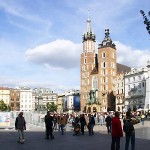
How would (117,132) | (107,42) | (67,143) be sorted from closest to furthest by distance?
(117,132)
(67,143)
(107,42)

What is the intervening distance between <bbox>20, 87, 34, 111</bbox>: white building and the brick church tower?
72.4 meters

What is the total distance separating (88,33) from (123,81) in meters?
27.9

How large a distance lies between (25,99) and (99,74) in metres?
83.6

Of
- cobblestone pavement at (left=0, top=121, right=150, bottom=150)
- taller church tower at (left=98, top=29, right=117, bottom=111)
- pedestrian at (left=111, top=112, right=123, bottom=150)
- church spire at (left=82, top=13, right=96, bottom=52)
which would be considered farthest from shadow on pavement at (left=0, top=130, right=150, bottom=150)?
church spire at (left=82, top=13, right=96, bottom=52)

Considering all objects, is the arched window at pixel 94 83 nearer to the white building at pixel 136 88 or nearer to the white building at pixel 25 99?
the white building at pixel 136 88

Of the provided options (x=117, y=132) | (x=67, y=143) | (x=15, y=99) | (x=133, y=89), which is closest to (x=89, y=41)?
(x=133, y=89)

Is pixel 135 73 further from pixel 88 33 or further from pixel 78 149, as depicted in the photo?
pixel 78 149

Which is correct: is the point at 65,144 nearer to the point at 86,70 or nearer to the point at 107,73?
the point at 107,73

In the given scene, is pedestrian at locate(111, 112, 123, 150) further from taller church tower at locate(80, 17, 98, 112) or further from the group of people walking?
taller church tower at locate(80, 17, 98, 112)

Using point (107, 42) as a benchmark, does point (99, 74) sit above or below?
below

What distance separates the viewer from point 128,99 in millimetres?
99938

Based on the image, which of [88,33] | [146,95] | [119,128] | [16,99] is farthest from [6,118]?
[16,99]

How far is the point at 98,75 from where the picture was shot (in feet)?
365

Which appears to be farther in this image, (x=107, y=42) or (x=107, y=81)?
(x=107, y=42)
